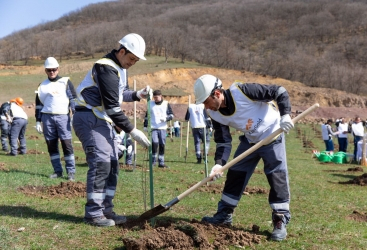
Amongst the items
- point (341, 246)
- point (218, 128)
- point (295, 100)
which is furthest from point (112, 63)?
point (295, 100)

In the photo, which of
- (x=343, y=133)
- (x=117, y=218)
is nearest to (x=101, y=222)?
(x=117, y=218)

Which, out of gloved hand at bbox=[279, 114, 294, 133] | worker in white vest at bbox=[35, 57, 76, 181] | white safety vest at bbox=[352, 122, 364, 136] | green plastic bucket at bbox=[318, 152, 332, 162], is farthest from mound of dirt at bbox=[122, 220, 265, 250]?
white safety vest at bbox=[352, 122, 364, 136]

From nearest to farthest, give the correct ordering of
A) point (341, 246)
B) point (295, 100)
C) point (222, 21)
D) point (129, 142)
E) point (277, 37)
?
point (341, 246) < point (129, 142) < point (295, 100) < point (277, 37) < point (222, 21)

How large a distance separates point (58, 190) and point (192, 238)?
353cm

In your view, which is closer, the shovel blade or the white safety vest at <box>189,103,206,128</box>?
the shovel blade

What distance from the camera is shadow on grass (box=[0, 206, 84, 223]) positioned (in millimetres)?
6160

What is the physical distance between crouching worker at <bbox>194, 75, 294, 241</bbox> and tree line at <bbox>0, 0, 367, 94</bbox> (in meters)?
91.0

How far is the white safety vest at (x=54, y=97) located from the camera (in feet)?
31.5

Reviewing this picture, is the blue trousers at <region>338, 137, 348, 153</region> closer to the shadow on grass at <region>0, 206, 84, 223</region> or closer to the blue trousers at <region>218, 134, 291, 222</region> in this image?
the blue trousers at <region>218, 134, 291, 222</region>

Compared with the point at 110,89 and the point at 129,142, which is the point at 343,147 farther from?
the point at 110,89

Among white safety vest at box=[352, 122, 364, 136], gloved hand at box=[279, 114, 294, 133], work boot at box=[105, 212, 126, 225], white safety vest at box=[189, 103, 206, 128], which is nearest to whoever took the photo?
gloved hand at box=[279, 114, 294, 133]

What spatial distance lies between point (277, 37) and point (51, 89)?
145 metres

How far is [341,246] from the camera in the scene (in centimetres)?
545

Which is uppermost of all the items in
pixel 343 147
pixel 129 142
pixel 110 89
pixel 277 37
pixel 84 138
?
pixel 277 37
